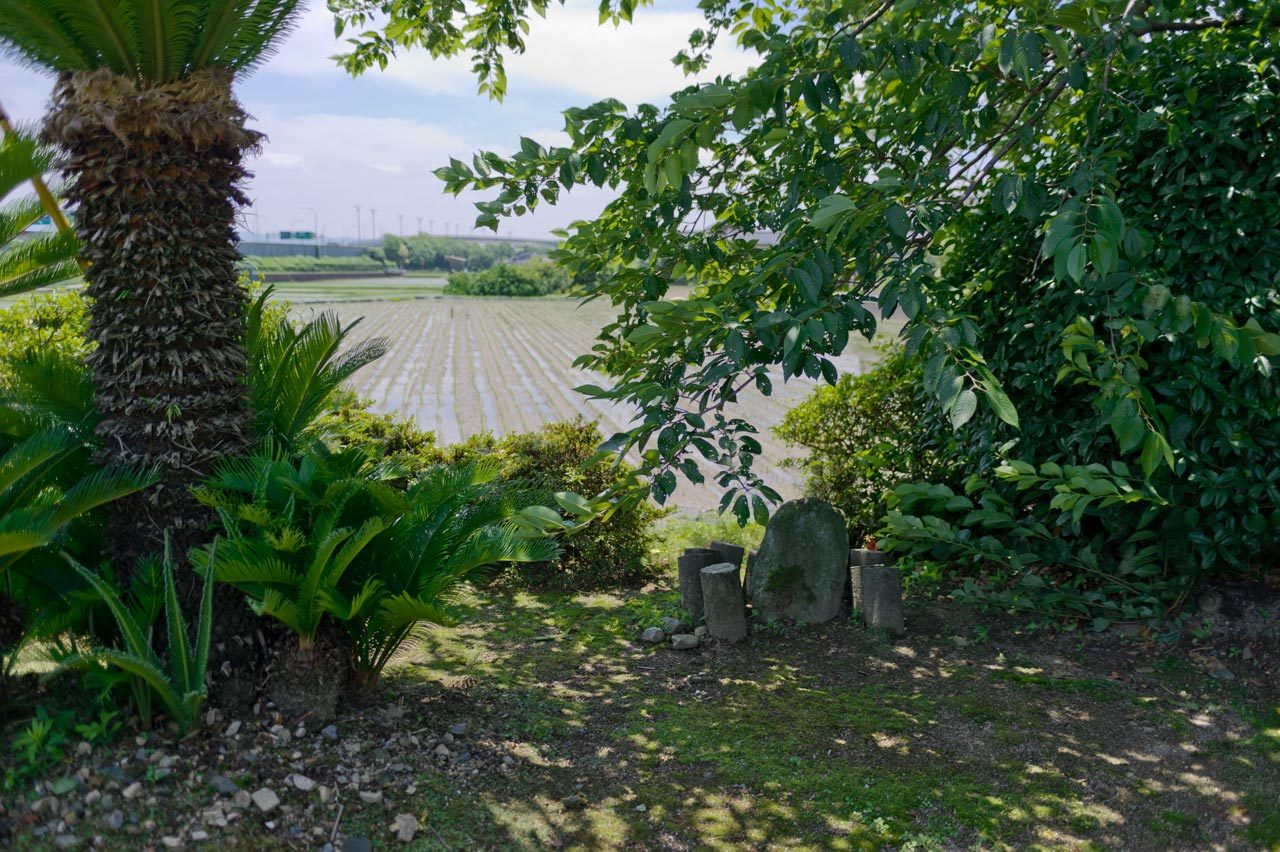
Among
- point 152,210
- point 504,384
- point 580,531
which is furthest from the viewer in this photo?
point 504,384

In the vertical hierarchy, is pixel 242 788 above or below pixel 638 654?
above

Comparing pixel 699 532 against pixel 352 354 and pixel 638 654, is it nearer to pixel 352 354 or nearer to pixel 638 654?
pixel 638 654

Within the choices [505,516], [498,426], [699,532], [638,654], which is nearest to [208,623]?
[505,516]

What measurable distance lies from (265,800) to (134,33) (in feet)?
10.4

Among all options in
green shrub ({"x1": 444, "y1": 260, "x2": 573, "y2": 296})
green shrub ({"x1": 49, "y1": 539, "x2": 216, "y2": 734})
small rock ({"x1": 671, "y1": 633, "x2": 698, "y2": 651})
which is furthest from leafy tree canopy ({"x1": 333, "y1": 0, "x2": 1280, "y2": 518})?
green shrub ({"x1": 444, "y1": 260, "x2": 573, "y2": 296})

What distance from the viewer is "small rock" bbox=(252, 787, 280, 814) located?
3.19 metres

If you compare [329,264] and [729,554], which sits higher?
[329,264]

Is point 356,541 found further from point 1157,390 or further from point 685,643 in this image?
point 1157,390

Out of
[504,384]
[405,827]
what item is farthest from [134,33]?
[504,384]

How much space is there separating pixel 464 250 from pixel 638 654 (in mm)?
99823

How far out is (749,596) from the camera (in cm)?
613

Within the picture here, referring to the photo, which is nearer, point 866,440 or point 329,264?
point 866,440

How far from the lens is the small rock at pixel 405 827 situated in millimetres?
3207

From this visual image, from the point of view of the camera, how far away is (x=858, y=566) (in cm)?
584
